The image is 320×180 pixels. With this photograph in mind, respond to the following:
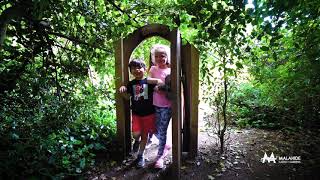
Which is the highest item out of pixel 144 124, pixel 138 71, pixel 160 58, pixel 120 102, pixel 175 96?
pixel 160 58

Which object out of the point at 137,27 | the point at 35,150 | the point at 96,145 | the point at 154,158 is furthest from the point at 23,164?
the point at 137,27

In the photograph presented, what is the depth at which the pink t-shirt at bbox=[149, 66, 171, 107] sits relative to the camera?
4176 millimetres

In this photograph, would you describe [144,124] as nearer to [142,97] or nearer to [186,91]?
[142,97]

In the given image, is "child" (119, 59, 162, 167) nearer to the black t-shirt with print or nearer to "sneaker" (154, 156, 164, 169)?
the black t-shirt with print

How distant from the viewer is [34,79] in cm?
394

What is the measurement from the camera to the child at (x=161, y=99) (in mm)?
4184

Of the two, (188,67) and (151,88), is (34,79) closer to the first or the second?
(151,88)

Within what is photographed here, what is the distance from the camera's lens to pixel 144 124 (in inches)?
174

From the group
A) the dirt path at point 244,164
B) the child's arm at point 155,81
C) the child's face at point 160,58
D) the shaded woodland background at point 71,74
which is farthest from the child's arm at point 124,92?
the dirt path at point 244,164

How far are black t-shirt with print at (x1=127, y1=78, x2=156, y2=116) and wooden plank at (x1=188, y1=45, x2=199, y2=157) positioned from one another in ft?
1.90

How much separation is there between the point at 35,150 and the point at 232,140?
10.0ft

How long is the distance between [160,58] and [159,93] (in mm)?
475

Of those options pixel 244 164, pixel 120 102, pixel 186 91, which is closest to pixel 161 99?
pixel 186 91

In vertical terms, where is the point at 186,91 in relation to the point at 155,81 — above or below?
below
